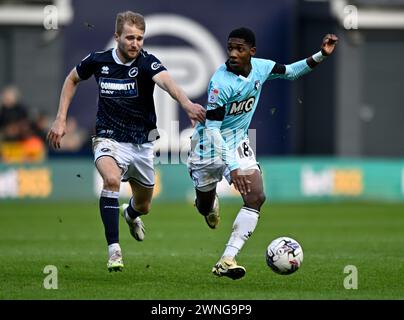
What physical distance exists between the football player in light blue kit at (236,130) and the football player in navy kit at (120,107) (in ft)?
1.71

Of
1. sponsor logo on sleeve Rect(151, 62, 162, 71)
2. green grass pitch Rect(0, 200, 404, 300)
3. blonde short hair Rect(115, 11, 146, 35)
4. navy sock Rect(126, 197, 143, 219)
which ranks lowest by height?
green grass pitch Rect(0, 200, 404, 300)

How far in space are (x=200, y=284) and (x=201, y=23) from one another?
19.8 meters

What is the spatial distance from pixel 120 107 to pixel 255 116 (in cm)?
1717

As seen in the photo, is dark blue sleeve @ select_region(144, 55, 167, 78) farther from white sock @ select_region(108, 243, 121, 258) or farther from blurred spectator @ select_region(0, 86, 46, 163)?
blurred spectator @ select_region(0, 86, 46, 163)

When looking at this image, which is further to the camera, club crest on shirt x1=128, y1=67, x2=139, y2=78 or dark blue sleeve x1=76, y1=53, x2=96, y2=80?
dark blue sleeve x1=76, y1=53, x2=96, y2=80

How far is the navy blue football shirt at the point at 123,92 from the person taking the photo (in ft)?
40.1

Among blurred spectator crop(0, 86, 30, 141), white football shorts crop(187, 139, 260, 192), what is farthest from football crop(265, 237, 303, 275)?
blurred spectator crop(0, 86, 30, 141)

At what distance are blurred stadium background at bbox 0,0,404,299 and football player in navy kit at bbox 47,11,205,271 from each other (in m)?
9.07

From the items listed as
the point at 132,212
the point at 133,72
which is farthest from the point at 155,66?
the point at 132,212

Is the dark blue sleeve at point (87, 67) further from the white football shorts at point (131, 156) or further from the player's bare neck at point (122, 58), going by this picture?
the white football shorts at point (131, 156)

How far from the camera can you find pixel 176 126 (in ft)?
90.4

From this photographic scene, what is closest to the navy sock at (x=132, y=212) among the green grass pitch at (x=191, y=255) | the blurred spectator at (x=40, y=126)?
the green grass pitch at (x=191, y=255)

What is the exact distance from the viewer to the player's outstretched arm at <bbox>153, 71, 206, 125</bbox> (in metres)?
11.2

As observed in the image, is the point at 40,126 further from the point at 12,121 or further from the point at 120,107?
the point at 120,107
